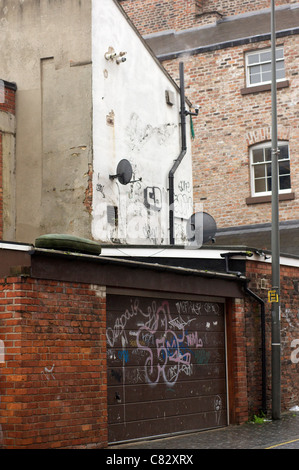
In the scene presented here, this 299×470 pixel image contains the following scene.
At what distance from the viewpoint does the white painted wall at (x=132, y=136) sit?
17203 mm

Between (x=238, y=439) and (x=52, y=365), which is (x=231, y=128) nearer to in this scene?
(x=238, y=439)

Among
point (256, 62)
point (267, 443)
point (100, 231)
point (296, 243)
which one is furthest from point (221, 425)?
point (256, 62)

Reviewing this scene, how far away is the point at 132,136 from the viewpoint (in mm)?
18406

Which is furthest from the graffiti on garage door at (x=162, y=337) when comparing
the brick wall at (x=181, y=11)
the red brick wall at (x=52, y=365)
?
the brick wall at (x=181, y=11)

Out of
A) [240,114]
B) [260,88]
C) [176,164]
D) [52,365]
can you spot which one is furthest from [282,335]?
[260,88]

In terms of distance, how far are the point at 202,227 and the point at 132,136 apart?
266cm

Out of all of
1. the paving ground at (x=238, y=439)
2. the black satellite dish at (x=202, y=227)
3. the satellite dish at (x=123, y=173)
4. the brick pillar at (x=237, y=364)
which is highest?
the satellite dish at (x=123, y=173)

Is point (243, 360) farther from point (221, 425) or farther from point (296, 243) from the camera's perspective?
point (296, 243)

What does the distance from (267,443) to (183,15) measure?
58.1ft

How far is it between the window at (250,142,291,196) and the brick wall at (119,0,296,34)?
5034mm

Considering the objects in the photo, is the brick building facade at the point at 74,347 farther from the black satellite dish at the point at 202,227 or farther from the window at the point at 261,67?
the window at the point at 261,67

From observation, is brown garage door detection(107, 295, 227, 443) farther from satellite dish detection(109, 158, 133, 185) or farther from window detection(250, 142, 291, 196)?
window detection(250, 142, 291, 196)

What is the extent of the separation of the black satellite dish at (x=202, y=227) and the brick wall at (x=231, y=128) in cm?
431

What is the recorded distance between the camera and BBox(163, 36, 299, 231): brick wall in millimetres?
23016
